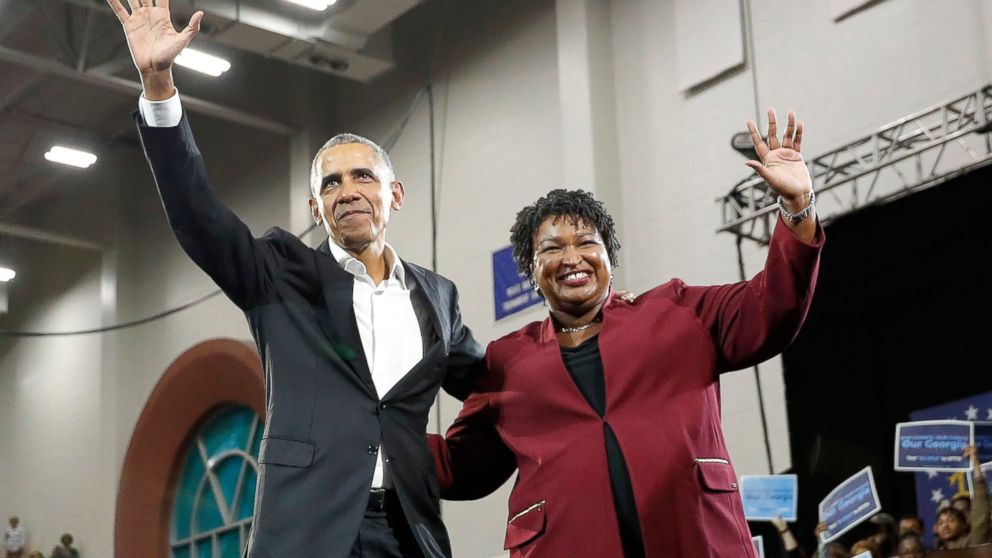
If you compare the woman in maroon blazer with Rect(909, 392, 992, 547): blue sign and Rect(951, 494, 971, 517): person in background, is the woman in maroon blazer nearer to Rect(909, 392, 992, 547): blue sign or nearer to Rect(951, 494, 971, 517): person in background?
Rect(951, 494, 971, 517): person in background

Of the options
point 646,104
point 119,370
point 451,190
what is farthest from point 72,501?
point 646,104

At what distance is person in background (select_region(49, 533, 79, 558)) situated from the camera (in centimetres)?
1227

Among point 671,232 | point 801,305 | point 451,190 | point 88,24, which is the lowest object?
point 801,305

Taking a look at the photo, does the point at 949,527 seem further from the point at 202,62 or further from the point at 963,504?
the point at 202,62

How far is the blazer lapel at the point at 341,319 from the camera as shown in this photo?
2480 mm

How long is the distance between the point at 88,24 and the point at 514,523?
25.7ft

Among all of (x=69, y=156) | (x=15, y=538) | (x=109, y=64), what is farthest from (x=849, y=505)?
(x=15, y=538)

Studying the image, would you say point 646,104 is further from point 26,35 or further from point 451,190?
point 26,35

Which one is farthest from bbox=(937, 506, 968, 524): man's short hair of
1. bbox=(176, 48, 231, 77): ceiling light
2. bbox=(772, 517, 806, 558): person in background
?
bbox=(176, 48, 231, 77): ceiling light

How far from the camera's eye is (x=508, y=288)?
827 cm

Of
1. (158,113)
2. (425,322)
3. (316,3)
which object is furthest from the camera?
(316,3)

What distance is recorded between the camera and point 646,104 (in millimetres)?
7812

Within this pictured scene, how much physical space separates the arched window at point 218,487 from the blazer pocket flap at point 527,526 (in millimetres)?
7832

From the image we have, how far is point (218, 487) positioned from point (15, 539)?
353 cm
